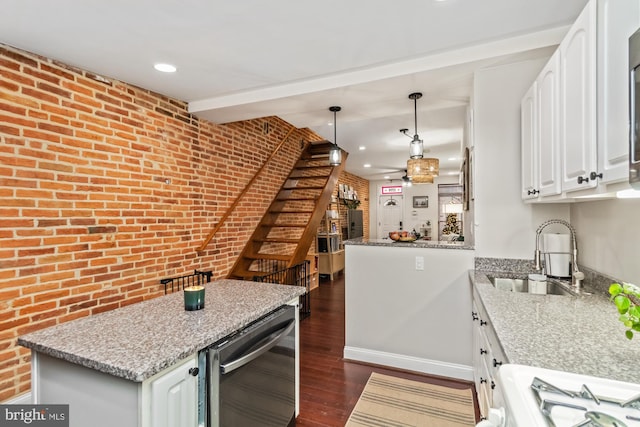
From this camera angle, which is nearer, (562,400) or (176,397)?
(562,400)

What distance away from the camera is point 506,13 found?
183cm

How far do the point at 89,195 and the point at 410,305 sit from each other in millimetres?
2799

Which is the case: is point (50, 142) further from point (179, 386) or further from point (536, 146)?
point (536, 146)

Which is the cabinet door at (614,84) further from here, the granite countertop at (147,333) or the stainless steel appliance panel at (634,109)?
the granite countertop at (147,333)

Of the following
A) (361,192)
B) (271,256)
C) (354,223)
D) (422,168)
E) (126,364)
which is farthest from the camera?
(361,192)

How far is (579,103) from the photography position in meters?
1.39

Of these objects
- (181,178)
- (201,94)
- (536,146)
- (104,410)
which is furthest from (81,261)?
(536,146)

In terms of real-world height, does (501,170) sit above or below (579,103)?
below

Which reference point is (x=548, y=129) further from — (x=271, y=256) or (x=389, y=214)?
(x=389, y=214)

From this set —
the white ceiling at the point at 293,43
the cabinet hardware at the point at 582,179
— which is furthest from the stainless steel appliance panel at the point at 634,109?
the white ceiling at the point at 293,43

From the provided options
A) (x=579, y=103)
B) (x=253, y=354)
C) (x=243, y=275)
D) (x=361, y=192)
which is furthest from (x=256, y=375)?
(x=361, y=192)

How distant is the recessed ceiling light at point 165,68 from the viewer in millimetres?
2406

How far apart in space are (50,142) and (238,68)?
4.67 feet

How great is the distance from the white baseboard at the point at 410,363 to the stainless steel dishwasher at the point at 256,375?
45.8 inches
